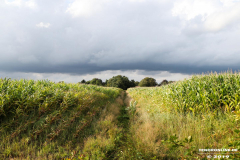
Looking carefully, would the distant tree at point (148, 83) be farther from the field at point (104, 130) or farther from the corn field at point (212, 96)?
the field at point (104, 130)

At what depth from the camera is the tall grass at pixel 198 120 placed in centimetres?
477

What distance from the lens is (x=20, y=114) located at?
241 inches

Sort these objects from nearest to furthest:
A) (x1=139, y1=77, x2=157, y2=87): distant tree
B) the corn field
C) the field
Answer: the field < the corn field < (x1=139, y1=77, x2=157, y2=87): distant tree

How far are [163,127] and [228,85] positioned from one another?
14.7 ft

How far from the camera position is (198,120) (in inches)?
260

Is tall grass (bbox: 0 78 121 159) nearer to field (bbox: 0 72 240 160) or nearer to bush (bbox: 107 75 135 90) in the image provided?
field (bbox: 0 72 240 160)

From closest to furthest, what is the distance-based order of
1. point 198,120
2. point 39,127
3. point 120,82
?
point 39,127, point 198,120, point 120,82

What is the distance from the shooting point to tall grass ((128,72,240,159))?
477 centimetres

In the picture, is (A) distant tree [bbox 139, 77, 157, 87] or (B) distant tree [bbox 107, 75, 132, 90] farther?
(A) distant tree [bbox 139, 77, 157, 87]

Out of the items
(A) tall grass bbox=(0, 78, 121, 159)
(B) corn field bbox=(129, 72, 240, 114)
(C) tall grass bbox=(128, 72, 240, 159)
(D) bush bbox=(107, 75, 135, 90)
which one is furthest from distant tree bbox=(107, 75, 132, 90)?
(A) tall grass bbox=(0, 78, 121, 159)

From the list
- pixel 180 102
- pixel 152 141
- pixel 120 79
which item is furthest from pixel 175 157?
pixel 120 79

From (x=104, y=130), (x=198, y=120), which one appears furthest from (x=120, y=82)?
(x=104, y=130)

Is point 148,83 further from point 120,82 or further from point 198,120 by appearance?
point 198,120

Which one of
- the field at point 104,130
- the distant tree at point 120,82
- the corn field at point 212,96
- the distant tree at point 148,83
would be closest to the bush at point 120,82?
the distant tree at point 120,82
